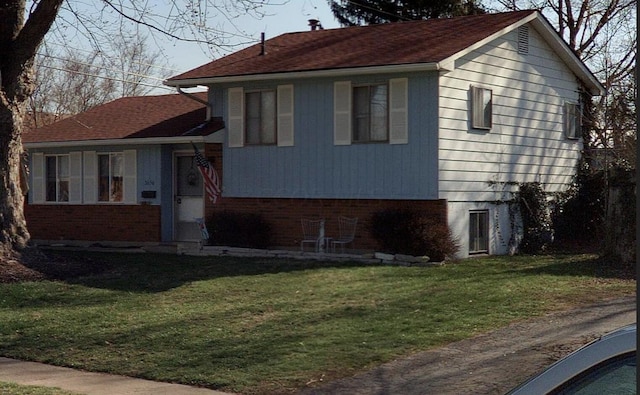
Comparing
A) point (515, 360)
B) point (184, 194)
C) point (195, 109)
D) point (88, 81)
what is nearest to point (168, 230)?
point (184, 194)

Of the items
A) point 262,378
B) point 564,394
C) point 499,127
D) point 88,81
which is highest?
point 88,81

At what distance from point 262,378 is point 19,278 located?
8.51m

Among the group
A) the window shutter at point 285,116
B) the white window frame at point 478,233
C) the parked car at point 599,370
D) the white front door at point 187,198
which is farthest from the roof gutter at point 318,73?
the parked car at point 599,370

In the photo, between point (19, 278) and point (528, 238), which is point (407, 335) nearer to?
point (19, 278)

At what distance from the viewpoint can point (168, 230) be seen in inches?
985

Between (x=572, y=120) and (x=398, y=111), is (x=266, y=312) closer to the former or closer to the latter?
(x=398, y=111)

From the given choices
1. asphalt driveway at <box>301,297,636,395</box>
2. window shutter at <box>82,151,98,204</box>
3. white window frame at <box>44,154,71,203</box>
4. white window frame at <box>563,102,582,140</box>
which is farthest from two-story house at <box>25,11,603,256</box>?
asphalt driveway at <box>301,297,636,395</box>

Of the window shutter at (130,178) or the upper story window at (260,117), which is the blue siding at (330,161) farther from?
the window shutter at (130,178)

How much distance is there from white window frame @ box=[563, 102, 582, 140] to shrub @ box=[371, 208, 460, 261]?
291 inches

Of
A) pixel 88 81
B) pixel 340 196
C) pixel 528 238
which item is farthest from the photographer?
pixel 88 81

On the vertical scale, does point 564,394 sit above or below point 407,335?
above

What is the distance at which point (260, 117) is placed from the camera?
23.0 meters

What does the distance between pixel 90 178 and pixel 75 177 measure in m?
0.61

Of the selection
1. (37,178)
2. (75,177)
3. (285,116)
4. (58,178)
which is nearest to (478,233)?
(285,116)
